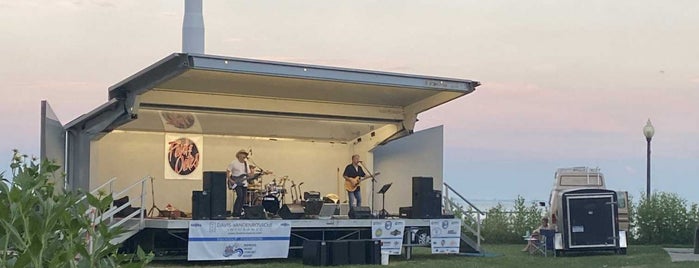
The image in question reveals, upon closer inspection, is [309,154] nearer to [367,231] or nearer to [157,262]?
[367,231]

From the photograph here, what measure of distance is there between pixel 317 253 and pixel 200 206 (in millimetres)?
2064

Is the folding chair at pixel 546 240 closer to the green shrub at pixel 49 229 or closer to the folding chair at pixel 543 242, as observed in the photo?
the folding chair at pixel 543 242

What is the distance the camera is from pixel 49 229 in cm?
259

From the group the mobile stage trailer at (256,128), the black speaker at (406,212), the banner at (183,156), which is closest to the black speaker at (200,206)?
the mobile stage trailer at (256,128)

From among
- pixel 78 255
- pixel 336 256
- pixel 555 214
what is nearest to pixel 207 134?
pixel 336 256

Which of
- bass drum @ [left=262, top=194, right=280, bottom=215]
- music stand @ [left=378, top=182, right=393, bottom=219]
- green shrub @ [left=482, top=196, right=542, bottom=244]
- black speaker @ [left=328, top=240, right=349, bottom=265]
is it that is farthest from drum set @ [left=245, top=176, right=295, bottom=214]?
green shrub @ [left=482, top=196, right=542, bottom=244]

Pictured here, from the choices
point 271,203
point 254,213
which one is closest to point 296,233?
point 254,213

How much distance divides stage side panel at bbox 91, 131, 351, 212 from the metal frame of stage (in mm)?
3023

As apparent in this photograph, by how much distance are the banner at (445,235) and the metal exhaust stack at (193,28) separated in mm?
5193

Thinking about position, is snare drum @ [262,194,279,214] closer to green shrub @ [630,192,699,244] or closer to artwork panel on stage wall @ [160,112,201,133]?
artwork panel on stage wall @ [160,112,201,133]

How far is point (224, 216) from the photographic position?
54.0 feet

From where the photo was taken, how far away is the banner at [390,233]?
17.2 meters

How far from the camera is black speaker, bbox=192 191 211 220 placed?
16125 mm

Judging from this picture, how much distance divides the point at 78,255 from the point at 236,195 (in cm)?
1617
